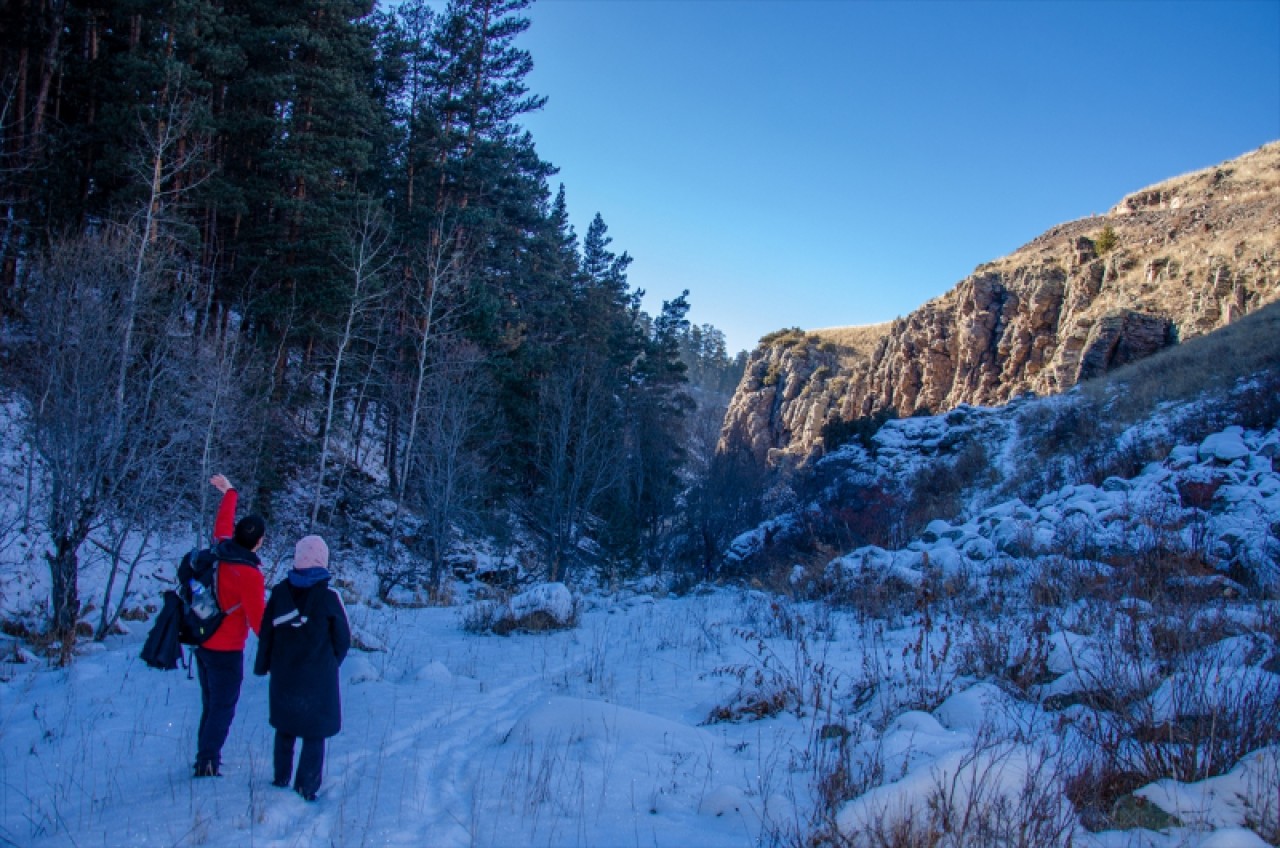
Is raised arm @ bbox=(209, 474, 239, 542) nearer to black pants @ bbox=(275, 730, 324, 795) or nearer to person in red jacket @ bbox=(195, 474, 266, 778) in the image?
person in red jacket @ bbox=(195, 474, 266, 778)

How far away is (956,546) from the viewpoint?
1222cm

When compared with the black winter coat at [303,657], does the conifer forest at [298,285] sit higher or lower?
higher

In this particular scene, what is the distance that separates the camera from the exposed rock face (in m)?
30.4

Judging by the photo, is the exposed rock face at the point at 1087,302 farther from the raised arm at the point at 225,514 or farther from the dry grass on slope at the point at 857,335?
the raised arm at the point at 225,514

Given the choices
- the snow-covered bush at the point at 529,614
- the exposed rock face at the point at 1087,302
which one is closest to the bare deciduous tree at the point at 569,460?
the snow-covered bush at the point at 529,614

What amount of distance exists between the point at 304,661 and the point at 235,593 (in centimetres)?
83

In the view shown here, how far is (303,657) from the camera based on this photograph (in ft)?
14.3

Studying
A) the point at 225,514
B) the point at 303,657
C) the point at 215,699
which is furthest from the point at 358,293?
the point at 303,657

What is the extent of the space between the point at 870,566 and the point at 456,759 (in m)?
8.35

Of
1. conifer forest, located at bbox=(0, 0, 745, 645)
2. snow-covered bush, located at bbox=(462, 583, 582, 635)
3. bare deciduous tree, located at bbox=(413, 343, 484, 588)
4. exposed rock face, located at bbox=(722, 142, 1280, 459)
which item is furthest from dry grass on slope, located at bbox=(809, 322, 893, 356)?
snow-covered bush, located at bbox=(462, 583, 582, 635)

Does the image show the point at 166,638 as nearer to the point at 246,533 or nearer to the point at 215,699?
the point at 215,699

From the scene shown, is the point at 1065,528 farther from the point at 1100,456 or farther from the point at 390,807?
the point at 390,807

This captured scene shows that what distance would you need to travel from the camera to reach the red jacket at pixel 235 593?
15.4 ft

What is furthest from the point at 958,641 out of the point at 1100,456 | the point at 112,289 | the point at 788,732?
the point at 112,289
